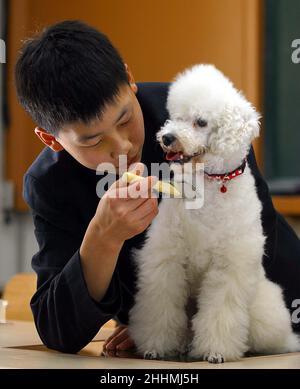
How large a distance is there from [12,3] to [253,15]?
107cm

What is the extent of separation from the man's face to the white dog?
53 millimetres

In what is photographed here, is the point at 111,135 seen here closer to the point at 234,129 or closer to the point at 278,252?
the point at 234,129

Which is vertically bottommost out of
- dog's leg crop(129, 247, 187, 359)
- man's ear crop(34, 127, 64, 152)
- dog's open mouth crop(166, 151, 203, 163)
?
dog's leg crop(129, 247, 187, 359)

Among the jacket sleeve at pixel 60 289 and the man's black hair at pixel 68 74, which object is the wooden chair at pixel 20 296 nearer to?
the jacket sleeve at pixel 60 289

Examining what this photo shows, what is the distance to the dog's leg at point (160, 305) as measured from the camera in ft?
3.58

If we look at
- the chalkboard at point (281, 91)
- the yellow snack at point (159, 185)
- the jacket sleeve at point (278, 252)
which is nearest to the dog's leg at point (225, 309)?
the yellow snack at point (159, 185)

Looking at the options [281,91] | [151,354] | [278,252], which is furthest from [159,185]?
[281,91]

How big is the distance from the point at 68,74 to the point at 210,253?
332mm

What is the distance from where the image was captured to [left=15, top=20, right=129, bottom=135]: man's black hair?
1040 millimetres

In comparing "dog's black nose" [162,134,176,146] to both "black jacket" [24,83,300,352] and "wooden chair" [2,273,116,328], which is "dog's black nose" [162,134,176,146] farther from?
"wooden chair" [2,273,116,328]

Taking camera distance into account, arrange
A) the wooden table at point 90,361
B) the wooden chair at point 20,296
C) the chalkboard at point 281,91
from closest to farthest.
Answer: the wooden table at point 90,361, the wooden chair at point 20,296, the chalkboard at point 281,91

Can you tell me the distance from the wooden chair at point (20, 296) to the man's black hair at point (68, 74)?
2.68 feet

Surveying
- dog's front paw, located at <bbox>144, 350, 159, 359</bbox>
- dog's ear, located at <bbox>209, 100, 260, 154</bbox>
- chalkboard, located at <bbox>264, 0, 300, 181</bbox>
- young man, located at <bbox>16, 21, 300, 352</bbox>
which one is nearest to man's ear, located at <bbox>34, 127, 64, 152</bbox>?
young man, located at <bbox>16, 21, 300, 352</bbox>
